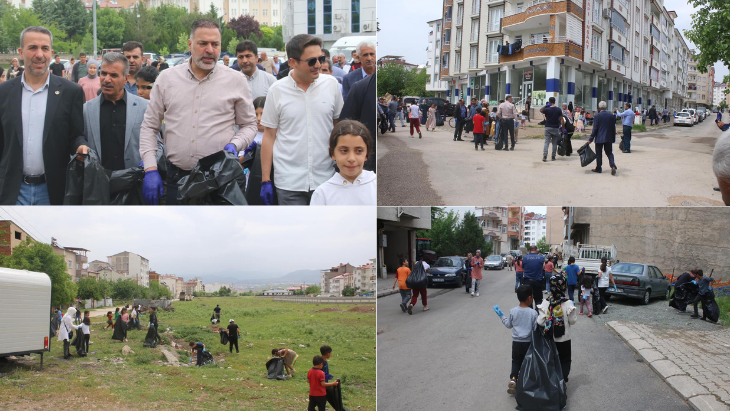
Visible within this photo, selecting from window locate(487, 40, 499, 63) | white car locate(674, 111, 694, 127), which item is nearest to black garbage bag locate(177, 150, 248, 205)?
window locate(487, 40, 499, 63)

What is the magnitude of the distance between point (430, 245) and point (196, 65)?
3039 millimetres

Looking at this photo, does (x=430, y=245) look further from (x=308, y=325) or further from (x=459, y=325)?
(x=308, y=325)

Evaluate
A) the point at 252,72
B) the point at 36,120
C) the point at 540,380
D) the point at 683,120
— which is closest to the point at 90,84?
the point at 36,120

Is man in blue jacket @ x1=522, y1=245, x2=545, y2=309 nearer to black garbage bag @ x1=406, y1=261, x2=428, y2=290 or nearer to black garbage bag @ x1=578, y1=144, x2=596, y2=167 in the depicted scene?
black garbage bag @ x1=406, y1=261, x2=428, y2=290

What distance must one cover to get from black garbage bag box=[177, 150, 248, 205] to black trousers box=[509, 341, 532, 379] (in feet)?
9.12

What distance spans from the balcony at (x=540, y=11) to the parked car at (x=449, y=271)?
39.4 ft

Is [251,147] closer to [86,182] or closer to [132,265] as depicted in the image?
[86,182]

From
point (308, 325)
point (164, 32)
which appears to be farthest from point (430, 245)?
point (164, 32)

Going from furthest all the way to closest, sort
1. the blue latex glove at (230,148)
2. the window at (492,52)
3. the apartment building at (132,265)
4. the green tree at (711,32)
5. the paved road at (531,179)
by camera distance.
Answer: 1. the window at (492,52)
2. the green tree at (711,32)
3. the paved road at (531,179)
4. the apartment building at (132,265)
5. the blue latex glove at (230,148)

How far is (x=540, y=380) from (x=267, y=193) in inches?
112

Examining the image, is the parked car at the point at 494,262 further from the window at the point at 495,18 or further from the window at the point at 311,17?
the window at the point at 495,18

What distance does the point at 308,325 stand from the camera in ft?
17.2

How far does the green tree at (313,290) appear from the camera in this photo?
17.3 ft

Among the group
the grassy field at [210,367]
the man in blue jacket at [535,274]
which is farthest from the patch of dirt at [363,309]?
the man in blue jacket at [535,274]
